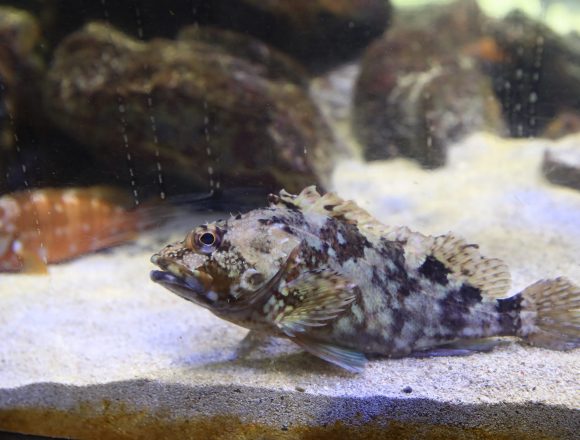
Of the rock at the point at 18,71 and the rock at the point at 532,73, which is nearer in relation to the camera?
the rock at the point at 18,71

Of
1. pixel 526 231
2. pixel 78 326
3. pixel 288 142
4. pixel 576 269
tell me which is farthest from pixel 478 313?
pixel 78 326

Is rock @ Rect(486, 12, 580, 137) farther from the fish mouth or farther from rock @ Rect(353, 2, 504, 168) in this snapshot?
the fish mouth

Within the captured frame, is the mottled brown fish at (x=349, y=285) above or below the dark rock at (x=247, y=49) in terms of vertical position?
below

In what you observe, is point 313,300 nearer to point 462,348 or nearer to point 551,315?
point 462,348

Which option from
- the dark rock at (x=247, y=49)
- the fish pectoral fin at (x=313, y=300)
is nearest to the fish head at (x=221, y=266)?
the fish pectoral fin at (x=313, y=300)

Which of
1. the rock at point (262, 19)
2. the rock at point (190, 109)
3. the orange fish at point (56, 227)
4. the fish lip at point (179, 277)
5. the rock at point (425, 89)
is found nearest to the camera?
the fish lip at point (179, 277)

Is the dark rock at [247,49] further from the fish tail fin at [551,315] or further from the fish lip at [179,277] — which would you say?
the fish tail fin at [551,315]

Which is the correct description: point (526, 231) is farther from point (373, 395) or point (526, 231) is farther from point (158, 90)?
point (158, 90)

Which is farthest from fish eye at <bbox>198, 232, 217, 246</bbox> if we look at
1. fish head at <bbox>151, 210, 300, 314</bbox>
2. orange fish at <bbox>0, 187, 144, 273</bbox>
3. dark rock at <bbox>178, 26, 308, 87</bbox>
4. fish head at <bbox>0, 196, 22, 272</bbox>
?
fish head at <bbox>0, 196, 22, 272</bbox>
